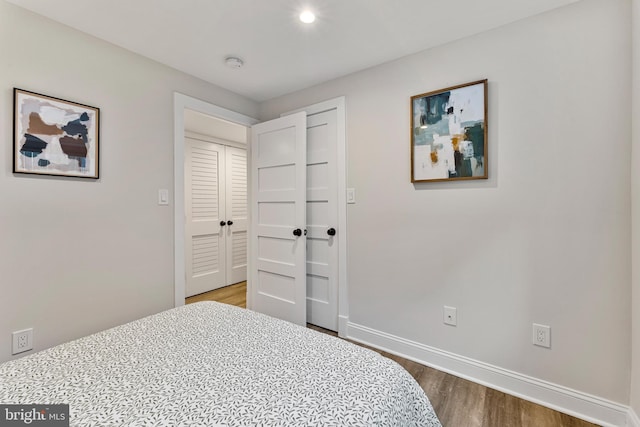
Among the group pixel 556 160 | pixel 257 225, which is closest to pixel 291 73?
pixel 257 225

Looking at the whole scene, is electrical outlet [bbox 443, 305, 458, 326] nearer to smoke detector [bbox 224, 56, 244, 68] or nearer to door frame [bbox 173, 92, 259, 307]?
door frame [bbox 173, 92, 259, 307]

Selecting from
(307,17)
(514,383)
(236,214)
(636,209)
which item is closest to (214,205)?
(236,214)

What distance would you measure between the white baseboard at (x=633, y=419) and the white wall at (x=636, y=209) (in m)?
0.02

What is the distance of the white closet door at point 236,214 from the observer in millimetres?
4066

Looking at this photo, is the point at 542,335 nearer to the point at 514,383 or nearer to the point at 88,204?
the point at 514,383

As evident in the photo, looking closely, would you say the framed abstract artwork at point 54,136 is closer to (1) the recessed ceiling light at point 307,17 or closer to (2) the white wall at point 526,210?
(1) the recessed ceiling light at point 307,17

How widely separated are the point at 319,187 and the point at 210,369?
183cm

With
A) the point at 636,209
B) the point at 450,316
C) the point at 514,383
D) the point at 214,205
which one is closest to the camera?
the point at 636,209

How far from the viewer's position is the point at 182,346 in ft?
3.77

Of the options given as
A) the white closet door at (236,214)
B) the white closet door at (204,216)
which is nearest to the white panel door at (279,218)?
the white closet door at (204,216)

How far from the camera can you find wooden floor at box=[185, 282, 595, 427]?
1489 mm

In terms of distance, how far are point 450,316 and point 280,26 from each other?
2179 millimetres

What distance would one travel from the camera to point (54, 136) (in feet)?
5.51

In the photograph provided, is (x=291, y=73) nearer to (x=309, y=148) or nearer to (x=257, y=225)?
(x=309, y=148)
